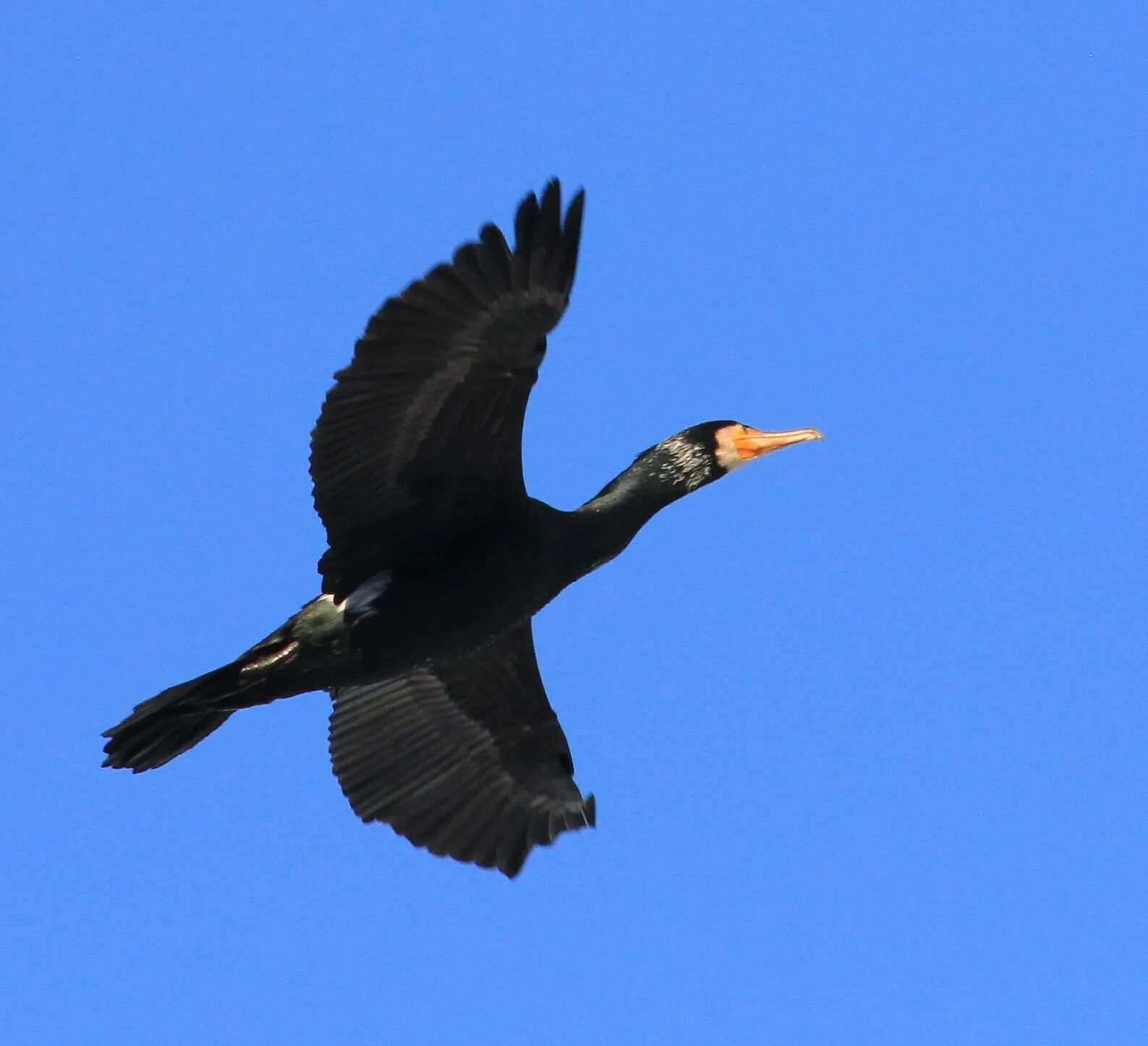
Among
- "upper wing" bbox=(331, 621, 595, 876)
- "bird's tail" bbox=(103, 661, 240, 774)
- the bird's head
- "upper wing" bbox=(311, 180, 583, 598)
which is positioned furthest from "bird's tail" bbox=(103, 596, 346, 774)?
the bird's head

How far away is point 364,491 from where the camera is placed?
8633 mm

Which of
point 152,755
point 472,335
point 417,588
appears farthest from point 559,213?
point 152,755

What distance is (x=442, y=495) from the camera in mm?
8664

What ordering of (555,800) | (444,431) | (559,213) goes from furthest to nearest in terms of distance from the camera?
(555,800) → (444,431) → (559,213)

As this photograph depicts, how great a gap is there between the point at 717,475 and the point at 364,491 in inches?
67.3

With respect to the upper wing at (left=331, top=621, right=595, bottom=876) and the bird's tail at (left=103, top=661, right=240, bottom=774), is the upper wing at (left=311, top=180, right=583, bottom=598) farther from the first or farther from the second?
the upper wing at (left=331, top=621, right=595, bottom=876)

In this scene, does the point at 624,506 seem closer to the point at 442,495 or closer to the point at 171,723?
the point at 442,495

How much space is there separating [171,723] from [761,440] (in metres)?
3.01

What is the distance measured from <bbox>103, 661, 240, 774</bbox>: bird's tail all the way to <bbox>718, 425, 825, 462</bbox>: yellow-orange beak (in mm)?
2543

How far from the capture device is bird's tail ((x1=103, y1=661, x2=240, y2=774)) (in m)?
8.50

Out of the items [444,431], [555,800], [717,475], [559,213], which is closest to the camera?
[559,213]

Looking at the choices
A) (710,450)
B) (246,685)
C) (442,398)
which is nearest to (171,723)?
(246,685)

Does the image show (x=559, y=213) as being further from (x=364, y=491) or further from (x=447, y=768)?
(x=447, y=768)

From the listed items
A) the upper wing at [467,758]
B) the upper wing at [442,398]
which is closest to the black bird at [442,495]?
the upper wing at [442,398]
